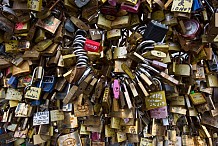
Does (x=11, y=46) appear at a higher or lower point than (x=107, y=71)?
higher

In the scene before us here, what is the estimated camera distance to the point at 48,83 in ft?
5.28

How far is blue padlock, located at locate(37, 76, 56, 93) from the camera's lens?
1595mm

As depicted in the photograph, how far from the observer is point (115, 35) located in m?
1.58

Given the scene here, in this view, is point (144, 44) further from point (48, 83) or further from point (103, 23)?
point (48, 83)

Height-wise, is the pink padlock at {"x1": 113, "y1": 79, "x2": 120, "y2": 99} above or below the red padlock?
below

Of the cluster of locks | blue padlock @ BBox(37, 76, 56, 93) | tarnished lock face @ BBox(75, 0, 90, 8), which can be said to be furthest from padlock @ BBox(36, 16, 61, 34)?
blue padlock @ BBox(37, 76, 56, 93)

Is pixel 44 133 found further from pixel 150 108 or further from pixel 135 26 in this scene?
pixel 135 26

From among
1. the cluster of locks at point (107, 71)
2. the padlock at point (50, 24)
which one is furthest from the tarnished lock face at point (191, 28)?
the padlock at point (50, 24)

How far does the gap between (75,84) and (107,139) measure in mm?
362

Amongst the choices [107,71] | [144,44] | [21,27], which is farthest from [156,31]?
[21,27]

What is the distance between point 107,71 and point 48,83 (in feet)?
1.09

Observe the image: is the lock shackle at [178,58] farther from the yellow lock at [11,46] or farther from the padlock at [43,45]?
the yellow lock at [11,46]

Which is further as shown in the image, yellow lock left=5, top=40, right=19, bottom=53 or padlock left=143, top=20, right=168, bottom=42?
yellow lock left=5, top=40, right=19, bottom=53

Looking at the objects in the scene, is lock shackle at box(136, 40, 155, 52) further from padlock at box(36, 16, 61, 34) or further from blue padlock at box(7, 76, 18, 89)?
blue padlock at box(7, 76, 18, 89)
